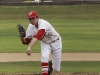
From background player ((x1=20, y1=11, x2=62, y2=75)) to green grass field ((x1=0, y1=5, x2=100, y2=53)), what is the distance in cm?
654

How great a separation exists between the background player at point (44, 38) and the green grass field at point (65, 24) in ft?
21.5

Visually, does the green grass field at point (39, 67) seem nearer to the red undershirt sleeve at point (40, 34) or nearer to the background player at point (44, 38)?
the background player at point (44, 38)

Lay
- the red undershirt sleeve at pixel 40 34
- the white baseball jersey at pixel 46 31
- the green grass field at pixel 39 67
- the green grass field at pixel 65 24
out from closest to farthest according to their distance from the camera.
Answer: the red undershirt sleeve at pixel 40 34
the white baseball jersey at pixel 46 31
the green grass field at pixel 39 67
the green grass field at pixel 65 24

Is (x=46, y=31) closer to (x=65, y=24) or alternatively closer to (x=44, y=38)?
(x=44, y=38)

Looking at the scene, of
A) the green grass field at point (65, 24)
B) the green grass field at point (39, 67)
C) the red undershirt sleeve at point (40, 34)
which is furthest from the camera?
the green grass field at point (65, 24)

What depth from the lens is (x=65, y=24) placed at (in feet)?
102

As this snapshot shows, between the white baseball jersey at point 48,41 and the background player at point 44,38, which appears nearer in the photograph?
the background player at point 44,38

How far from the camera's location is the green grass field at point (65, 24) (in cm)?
1861

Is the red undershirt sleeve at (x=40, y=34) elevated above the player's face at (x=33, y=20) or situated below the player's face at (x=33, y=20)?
below

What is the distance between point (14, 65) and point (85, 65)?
251 cm

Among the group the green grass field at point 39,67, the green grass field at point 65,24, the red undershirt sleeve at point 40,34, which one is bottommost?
the green grass field at point 65,24

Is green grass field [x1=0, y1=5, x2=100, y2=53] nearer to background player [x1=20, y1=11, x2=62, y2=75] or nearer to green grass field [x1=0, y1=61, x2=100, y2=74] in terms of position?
green grass field [x1=0, y1=61, x2=100, y2=74]

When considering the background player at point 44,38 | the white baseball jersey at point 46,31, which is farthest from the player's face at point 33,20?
the white baseball jersey at point 46,31

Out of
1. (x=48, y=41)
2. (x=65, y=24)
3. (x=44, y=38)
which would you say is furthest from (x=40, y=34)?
(x=65, y=24)
